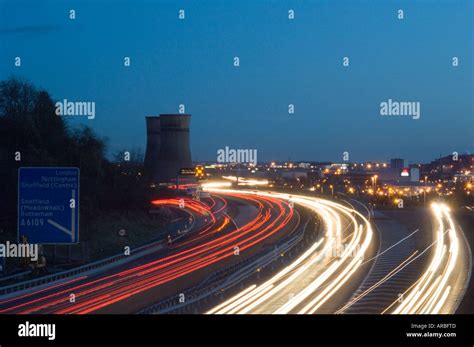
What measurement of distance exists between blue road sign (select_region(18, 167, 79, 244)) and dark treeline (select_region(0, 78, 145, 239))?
684 centimetres

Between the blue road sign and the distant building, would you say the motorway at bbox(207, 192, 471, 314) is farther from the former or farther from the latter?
the distant building

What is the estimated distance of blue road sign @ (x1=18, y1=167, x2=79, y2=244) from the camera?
9.09m

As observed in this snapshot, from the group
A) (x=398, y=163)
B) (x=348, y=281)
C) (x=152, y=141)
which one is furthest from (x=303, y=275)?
(x=398, y=163)

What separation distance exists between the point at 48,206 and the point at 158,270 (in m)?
4.40

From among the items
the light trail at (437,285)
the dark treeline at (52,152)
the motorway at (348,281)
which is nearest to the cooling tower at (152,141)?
the dark treeline at (52,152)

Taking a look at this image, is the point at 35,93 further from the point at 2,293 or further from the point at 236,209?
the point at 2,293

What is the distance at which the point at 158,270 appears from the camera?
13.2 m

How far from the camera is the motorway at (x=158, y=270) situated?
30.4 feet

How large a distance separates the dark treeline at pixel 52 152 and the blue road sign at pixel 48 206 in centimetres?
684

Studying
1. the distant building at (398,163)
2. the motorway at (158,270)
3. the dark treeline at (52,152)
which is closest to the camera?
the motorway at (158,270)

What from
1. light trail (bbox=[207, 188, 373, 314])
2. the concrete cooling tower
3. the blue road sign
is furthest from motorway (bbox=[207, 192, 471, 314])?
the concrete cooling tower

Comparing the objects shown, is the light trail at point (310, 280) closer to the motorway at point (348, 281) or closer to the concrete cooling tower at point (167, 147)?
the motorway at point (348, 281)

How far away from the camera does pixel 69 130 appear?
23094mm
